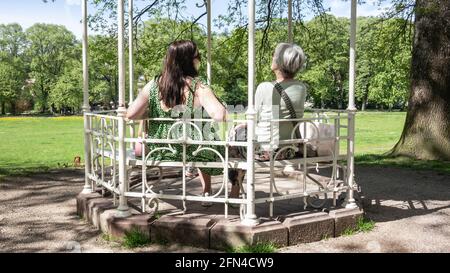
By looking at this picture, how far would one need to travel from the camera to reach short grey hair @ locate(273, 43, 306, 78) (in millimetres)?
4816

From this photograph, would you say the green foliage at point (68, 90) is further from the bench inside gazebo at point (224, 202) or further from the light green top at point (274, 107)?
the light green top at point (274, 107)

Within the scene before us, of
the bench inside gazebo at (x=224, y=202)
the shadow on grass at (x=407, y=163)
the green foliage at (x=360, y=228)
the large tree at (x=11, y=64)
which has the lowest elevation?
the green foliage at (x=360, y=228)

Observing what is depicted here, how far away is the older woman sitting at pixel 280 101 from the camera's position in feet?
15.6

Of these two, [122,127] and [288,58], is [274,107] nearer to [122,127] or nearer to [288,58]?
[288,58]

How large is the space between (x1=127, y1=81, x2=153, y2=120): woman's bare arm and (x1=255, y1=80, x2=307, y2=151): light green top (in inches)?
45.8

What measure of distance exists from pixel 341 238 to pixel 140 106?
250cm

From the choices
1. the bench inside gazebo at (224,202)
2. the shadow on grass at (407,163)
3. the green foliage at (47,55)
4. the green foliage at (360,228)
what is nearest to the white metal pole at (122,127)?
the bench inside gazebo at (224,202)

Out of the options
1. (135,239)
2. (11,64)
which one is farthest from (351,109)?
(11,64)

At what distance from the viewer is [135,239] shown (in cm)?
452

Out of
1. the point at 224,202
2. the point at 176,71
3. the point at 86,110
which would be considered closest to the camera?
the point at 224,202

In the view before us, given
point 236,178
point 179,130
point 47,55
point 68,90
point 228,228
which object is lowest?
point 228,228

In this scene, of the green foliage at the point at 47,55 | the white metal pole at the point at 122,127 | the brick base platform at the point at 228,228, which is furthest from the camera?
the green foliage at the point at 47,55

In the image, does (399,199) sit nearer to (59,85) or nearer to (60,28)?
(59,85)

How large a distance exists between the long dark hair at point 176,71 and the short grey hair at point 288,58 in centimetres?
Result: 86
